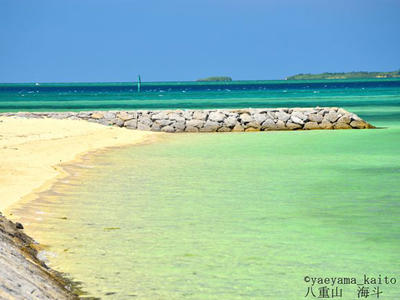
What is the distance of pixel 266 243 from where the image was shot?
747 centimetres

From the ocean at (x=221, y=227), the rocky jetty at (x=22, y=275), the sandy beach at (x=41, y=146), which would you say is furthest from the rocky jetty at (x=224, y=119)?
the rocky jetty at (x=22, y=275)

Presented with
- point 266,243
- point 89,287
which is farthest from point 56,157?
point 89,287

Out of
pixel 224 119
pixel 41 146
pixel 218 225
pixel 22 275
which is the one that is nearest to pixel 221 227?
pixel 218 225

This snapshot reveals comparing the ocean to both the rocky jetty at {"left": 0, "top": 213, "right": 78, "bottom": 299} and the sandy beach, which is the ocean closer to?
the rocky jetty at {"left": 0, "top": 213, "right": 78, "bottom": 299}

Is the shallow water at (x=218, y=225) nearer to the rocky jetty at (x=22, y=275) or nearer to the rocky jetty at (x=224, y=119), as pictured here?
the rocky jetty at (x=22, y=275)

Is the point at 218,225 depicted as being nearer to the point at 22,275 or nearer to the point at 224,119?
the point at 22,275

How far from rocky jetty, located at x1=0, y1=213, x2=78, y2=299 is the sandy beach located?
2362 millimetres

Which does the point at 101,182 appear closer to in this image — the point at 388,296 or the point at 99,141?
the point at 388,296

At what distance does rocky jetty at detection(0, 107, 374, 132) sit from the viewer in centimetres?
2703

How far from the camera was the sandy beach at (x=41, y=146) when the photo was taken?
11148 millimetres

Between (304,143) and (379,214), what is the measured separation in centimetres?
1199

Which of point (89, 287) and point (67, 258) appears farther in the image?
point (67, 258)

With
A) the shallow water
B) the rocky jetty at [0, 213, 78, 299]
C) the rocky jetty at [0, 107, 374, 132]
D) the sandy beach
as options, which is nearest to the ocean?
the shallow water

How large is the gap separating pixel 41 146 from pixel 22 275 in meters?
13.1
